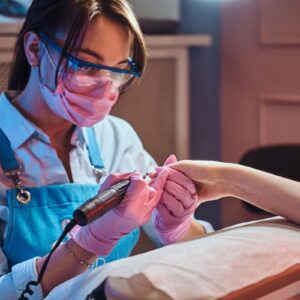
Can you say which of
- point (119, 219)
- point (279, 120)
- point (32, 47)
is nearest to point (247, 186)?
point (119, 219)

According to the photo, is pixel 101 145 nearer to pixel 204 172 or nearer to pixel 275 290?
pixel 204 172

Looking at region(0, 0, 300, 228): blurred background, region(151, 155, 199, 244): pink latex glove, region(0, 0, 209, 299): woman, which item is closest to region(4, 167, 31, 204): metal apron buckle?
region(0, 0, 209, 299): woman

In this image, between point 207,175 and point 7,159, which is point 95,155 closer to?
point 7,159

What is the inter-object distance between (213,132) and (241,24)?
→ 1.60 feet

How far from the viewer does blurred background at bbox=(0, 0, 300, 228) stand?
7.23 ft

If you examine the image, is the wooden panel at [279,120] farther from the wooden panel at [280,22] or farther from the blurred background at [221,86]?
the wooden panel at [280,22]

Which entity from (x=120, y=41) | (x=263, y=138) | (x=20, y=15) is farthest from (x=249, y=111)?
A: (x=120, y=41)

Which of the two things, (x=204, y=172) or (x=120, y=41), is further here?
(x=120, y=41)

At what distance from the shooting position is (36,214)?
1.22 meters

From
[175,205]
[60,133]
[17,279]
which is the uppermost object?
[60,133]

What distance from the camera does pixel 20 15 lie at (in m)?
2.00

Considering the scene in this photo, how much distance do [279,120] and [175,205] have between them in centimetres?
136

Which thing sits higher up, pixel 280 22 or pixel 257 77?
pixel 280 22

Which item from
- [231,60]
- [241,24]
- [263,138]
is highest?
[241,24]
